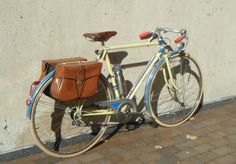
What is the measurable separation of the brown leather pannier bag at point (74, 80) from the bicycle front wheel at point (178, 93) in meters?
1.22

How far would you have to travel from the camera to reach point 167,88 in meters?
5.32

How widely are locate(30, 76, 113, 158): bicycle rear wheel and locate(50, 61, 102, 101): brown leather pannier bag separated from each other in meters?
0.27

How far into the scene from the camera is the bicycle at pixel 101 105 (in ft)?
13.9

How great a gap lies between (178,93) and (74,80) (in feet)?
6.32

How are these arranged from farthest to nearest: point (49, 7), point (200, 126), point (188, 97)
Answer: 1. point (188, 97)
2. point (200, 126)
3. point (49, 7)

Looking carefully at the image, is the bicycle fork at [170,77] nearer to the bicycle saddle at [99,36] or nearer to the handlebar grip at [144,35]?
the handlebar grip at [144,35]

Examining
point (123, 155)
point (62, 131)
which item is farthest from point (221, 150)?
point (62, 131)

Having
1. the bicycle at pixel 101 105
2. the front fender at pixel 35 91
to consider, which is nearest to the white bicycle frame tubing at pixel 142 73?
the bicycle at pixel 101 105

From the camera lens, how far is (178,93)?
5301 millimetres

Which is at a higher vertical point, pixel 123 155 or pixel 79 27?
pixel 79 27

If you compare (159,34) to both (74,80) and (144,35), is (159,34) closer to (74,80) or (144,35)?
(144,35)

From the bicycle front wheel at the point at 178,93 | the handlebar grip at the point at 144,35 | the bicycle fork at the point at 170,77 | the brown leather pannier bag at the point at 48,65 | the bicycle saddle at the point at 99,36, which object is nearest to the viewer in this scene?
the brown leather pannier bag at the point at 48,65

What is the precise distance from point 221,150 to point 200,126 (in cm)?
74

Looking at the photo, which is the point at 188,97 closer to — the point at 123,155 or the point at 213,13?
the point at 213,13
